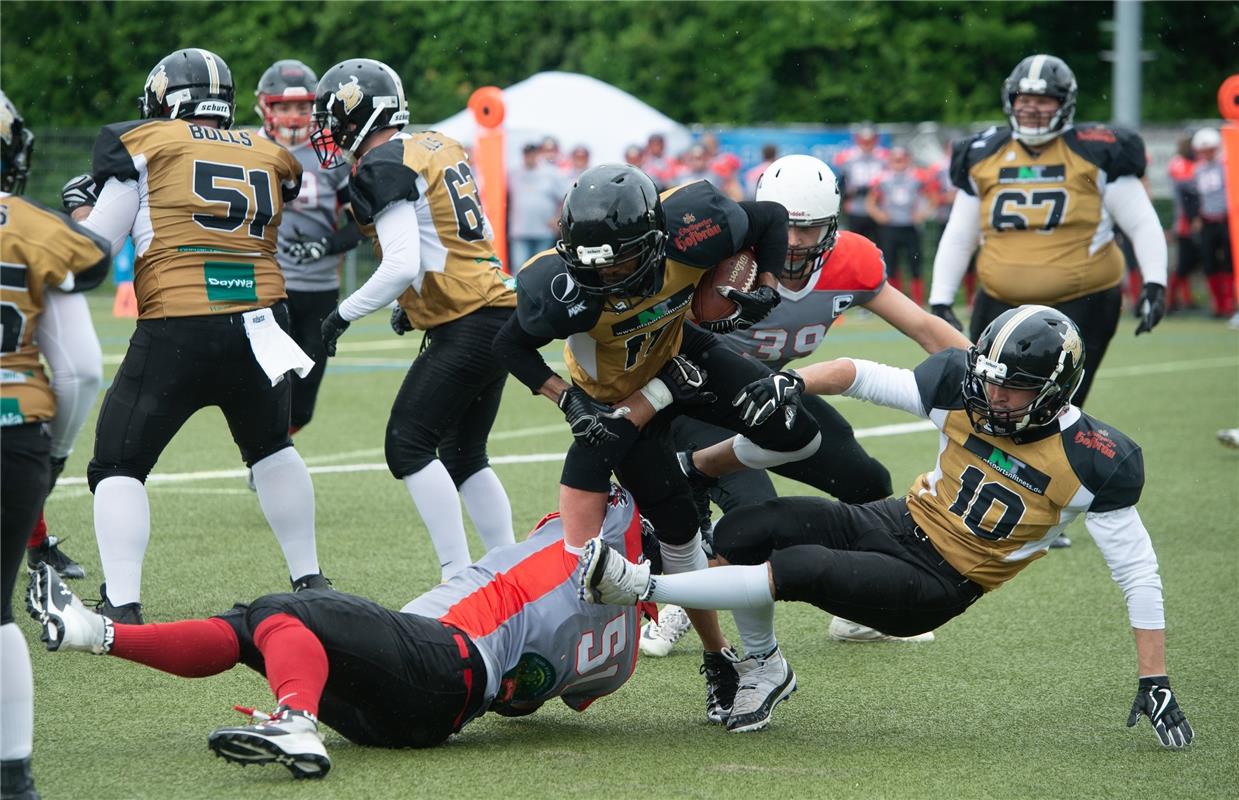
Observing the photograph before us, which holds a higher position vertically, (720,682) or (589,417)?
(589,417)

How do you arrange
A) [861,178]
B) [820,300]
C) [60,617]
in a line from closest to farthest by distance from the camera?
[60,617], [820,300], [861,178]

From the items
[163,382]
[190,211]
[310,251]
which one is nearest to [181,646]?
[163,382]

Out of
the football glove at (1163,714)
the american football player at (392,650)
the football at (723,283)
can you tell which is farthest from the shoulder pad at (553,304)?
the football glove at (1163,714)

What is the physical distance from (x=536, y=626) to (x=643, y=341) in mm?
1002

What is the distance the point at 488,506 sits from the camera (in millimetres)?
6090

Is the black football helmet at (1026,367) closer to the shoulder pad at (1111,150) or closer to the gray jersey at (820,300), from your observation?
the gray jersey at (820,300)

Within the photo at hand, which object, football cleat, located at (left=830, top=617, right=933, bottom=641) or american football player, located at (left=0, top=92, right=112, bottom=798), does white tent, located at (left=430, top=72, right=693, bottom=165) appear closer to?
football cleat, located at (left=830, top=617, right=933, bottom=641)

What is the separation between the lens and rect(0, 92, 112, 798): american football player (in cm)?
354

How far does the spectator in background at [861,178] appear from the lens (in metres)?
18.9

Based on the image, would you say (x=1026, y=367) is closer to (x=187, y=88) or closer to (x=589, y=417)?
(x=589, y=417)

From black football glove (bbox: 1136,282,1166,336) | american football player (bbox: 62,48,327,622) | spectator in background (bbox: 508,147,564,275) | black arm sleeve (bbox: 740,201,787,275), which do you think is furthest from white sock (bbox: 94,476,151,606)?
spectator in background (bbox: 508,147,564,275)

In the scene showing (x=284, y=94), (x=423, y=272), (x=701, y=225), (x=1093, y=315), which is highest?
(x=284, y=94)

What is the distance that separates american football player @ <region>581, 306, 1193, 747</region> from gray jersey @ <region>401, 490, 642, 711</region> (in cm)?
18

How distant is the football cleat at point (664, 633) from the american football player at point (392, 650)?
93 centimetres
